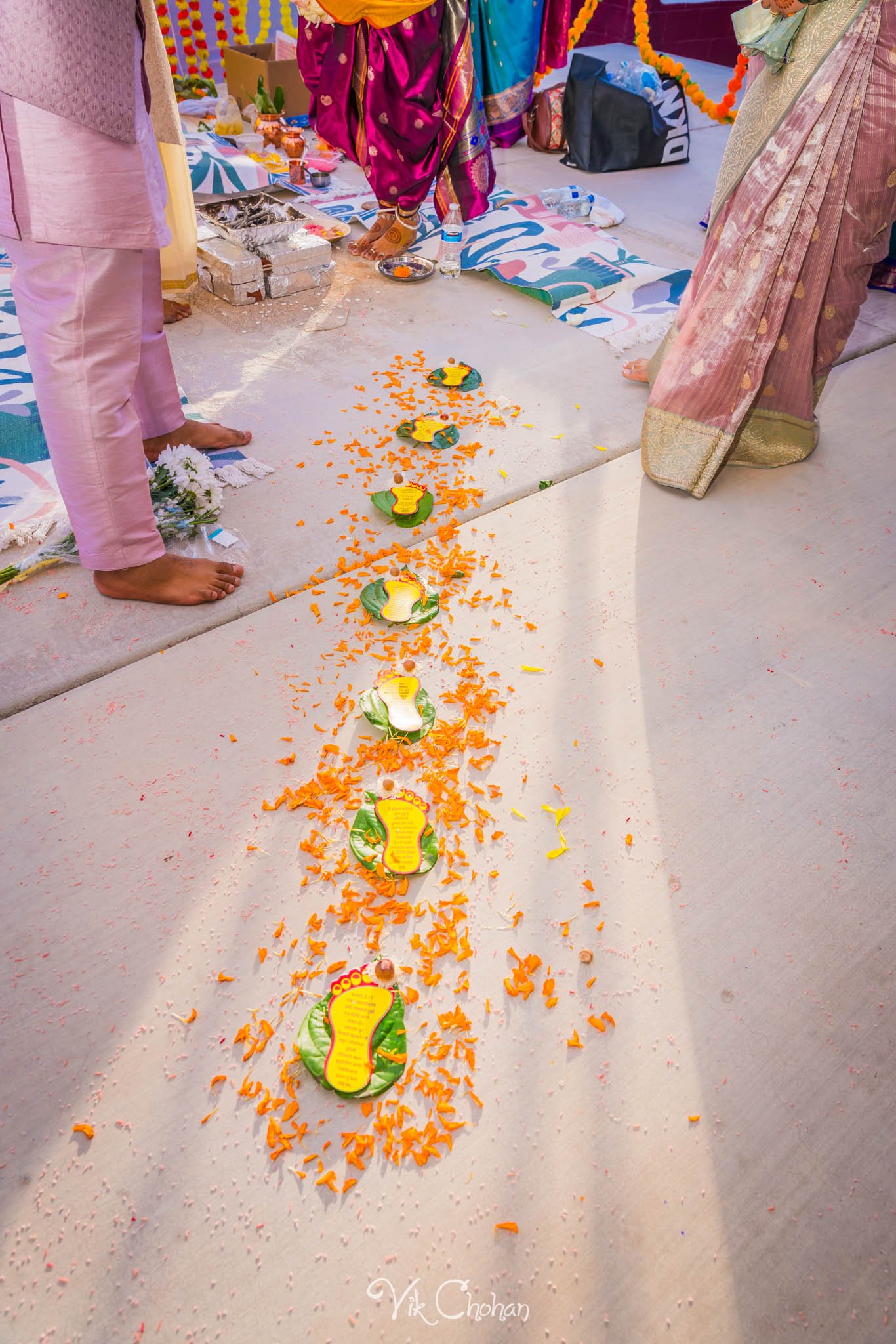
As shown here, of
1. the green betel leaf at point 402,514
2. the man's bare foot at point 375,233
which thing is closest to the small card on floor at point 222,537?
the green betel leaf at point 402,514

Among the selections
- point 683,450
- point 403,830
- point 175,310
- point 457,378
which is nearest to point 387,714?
point 403,830

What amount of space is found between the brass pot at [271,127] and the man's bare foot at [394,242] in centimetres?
142

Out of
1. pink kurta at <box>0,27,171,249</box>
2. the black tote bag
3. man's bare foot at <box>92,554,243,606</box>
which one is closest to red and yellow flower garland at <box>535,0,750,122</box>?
the black tote bag

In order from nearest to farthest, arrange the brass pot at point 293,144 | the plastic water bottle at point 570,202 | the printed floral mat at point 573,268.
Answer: the printed floral mat at point 573,268 → the plastic water bottle at point 570,202 → the brass pot at point 293,144

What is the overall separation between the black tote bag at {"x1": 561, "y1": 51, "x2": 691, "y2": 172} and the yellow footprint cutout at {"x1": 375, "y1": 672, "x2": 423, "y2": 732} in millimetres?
3876

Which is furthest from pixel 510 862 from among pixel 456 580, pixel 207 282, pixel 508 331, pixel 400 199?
pixel 400 199

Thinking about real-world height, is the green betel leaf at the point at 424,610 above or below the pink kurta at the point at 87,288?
below

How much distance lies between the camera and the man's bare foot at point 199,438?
2094 mm

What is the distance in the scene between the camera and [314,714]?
157cm

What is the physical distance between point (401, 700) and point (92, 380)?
794 millimetres

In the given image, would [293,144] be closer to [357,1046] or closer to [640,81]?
[640,81]

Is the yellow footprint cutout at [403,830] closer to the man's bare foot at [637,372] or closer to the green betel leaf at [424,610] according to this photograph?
the green betel leaf at [424,610]

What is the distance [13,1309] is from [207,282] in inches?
120

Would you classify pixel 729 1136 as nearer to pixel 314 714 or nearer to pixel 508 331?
pixel 314 714
